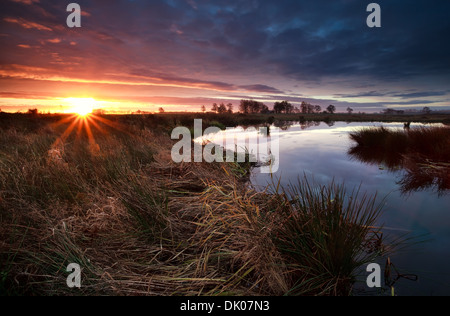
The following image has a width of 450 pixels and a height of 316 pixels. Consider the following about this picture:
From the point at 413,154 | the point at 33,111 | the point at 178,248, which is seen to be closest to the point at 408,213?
the point at 178,248

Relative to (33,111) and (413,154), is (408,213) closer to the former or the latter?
(413,154)

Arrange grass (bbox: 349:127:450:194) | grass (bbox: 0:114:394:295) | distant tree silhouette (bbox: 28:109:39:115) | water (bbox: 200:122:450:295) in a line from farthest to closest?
distant tree silhouette (bbox: 28:109:39:115)
grass (bbox: 349:127:450:194)
water (bbox: 200:122:450:295)
grass (bbox: 0:114:394:295)

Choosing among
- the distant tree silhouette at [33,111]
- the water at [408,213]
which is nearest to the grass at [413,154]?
the water at [408,213]

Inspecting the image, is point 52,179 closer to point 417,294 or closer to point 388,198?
point 417,294

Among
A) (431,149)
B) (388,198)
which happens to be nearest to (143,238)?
(388,198)

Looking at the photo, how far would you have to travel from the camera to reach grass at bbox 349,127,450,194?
8351 mm

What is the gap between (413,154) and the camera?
1182 cm

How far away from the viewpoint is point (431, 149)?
10.9 meters

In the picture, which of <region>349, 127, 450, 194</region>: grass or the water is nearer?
the water

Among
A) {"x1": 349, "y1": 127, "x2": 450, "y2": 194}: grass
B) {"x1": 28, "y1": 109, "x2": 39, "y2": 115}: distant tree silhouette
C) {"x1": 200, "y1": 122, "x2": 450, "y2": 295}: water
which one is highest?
{"x1": 28, "y1": 109, "x2": 39, "y2": 115}: distant tree silhouette

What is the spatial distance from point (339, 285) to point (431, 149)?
40.7 ft

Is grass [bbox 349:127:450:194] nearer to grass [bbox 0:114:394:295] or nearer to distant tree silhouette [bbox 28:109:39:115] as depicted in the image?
grass [bbox 0:114:394:295]

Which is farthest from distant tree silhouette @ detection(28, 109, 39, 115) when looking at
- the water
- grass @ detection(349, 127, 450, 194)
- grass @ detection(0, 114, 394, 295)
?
grass @ detection(349, 127, 450, 194)

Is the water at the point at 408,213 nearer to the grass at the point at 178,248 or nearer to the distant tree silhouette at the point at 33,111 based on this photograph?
the grass at the point at 178,248
